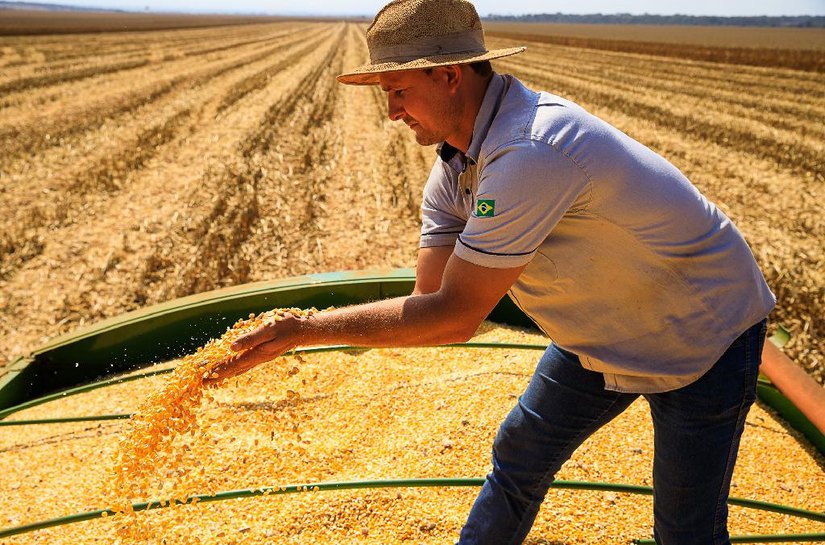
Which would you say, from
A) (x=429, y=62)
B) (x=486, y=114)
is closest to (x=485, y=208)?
(x=486, y=114)

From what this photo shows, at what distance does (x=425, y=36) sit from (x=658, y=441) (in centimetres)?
119

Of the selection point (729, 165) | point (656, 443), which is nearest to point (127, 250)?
point (656, 443)

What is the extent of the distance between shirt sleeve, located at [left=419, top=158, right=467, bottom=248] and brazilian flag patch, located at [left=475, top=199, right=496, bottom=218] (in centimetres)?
37

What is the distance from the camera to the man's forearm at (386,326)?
145 cm

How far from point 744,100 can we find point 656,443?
14.4m

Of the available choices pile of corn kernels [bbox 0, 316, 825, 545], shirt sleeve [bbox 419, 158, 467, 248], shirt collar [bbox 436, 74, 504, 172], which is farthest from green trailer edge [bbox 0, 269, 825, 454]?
shirt collar [bbox 436, 74, 504, 172]

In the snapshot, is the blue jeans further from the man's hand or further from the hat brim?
the hat brim

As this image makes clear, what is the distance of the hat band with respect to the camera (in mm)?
1371

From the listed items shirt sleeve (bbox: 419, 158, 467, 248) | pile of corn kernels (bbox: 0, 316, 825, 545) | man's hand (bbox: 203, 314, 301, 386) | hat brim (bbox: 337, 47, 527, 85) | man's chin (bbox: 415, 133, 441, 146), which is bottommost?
pile of corn kernels (bbox: 0, 316, 825, 545)

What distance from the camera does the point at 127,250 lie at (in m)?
5.35

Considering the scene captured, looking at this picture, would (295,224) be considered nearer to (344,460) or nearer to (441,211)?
(344,460)

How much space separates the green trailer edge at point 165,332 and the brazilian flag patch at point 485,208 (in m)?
2.04

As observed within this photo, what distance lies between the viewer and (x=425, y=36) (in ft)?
4.50

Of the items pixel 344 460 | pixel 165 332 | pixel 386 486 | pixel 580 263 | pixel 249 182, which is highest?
pixel 580 263
